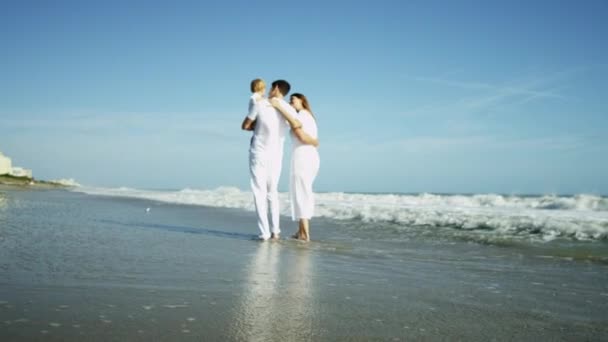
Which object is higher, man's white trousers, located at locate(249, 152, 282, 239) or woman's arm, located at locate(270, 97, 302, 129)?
woman's arm, located at locate(270, 97, 302, 129)

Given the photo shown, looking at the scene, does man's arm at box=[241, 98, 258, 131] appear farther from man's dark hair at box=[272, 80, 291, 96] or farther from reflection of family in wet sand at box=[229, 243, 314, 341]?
reflection of family in wet sand at box=[229, 243, 314, 341]

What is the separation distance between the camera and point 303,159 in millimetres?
7410

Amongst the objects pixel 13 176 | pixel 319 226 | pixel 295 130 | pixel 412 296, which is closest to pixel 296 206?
pixel 295 130

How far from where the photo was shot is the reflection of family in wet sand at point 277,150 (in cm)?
707

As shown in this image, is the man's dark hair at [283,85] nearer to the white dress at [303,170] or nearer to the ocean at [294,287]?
the white dress at [303,170]

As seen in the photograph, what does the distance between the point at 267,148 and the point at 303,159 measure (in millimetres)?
577

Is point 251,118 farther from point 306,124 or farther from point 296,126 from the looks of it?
point 306,124

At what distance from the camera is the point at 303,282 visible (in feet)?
12.1

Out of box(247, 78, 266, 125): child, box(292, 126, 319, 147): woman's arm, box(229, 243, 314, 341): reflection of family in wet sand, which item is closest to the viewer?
box(229, 243, 314, 341): reflection of family in wet sand

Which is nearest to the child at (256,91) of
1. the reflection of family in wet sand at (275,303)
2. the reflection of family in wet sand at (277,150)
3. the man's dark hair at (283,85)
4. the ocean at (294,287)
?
the reflection of family in wet sand at (277,150)

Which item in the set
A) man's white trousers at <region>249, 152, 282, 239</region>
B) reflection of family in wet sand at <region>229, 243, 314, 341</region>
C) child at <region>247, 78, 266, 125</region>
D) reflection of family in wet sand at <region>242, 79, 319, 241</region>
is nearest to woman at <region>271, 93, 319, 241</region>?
reflection of family in wet sand at <region>242, 79, 319, 241</region>

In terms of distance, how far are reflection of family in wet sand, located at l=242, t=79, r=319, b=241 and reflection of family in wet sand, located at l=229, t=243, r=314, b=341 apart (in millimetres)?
2334

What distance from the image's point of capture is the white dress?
24.1 ft

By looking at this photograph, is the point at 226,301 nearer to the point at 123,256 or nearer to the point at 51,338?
the point at 51,338
